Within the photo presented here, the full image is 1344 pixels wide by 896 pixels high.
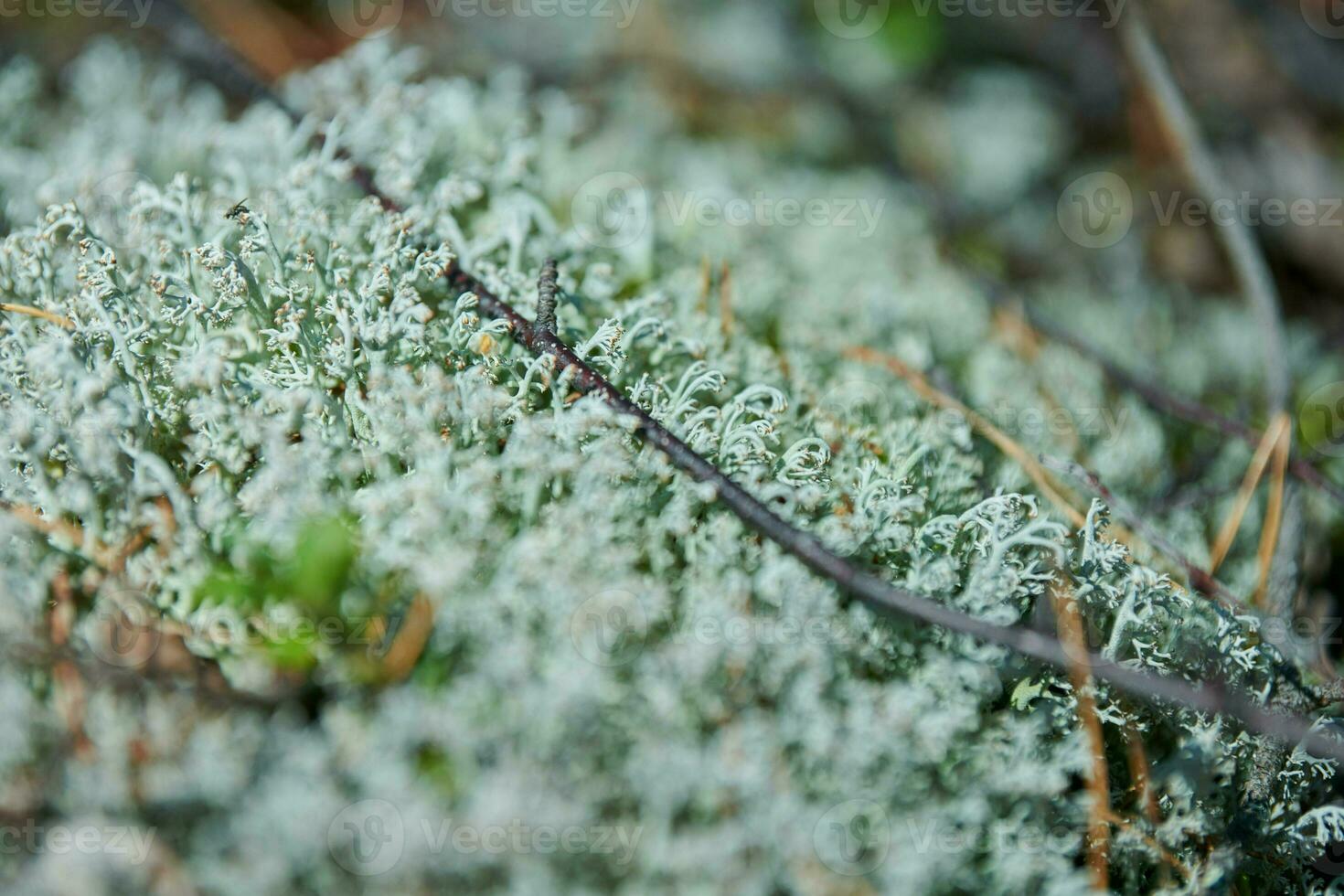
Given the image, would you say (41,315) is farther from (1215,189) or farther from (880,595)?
(1215,189)

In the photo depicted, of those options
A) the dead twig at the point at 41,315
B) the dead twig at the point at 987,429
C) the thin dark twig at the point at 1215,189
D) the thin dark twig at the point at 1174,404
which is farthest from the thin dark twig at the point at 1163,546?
the dead twig at the point at 41,315

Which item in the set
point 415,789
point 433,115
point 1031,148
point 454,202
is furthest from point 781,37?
point 415,789

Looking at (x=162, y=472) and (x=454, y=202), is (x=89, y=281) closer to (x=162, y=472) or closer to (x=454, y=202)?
(x=162, y=472)

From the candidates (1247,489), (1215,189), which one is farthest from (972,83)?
(1247,489)

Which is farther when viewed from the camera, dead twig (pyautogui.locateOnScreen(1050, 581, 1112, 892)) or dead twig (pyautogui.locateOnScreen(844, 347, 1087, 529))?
dead twig (pyautogui.locateOnScreen(844, 347, 1087, 529))

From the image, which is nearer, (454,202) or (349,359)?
(349,359)

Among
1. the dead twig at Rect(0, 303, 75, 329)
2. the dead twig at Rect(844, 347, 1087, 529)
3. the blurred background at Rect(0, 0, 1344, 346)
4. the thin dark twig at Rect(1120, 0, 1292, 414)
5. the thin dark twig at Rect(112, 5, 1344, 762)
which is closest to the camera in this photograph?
the thin dark twig at Rect(112, 5, 1344, 762)

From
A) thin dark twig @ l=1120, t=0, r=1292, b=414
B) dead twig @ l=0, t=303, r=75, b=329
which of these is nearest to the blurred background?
thin dark twig @ l=1120, t=0, r=1292, b=414

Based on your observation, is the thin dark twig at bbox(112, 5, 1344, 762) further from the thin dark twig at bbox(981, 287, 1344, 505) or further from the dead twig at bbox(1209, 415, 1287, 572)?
the thin dark twig at bbox(981, 287, 1344, 505)

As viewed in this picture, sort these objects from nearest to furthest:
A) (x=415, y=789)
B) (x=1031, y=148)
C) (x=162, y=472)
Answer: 1. (x=415, y=789)
2. (x=162, y=472)
3. (x=1031, y=148)
